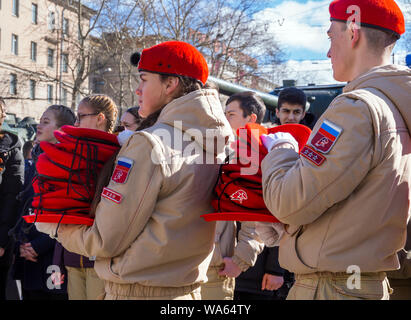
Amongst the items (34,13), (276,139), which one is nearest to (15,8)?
(34,13)

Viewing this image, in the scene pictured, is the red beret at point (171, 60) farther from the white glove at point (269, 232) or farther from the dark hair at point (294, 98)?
the dark hair at point (294, 98)

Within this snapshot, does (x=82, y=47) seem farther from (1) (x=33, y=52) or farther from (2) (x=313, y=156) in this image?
(2) (x=313, y=156)

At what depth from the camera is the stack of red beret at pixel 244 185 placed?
232 centimetres

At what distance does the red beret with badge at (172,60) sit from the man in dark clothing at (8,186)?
2.71 meters

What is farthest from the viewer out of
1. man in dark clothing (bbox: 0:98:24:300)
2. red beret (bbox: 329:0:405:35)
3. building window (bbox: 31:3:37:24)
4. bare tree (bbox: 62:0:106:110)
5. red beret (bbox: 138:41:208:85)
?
building window (bbox: 31:3:37:24)

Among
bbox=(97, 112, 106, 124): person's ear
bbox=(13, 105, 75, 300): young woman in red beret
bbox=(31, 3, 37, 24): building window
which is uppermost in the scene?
bbox=(31, 3, 37, 24): building window

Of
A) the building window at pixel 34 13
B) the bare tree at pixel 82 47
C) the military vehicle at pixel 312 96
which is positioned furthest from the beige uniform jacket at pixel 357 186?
the building window at pixel 34 13

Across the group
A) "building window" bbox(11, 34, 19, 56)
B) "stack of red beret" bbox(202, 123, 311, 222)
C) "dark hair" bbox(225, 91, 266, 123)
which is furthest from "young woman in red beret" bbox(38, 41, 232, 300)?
"building window" bbox(11, 34, 19, 56)

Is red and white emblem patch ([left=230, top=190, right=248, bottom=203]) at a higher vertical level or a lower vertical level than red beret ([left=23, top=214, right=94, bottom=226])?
higher

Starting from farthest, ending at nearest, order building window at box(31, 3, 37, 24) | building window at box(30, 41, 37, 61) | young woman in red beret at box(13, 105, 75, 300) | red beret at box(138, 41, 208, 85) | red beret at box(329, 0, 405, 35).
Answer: building window at box(30, 41, 37, 61)
building window at box(31, 3, 37, 24)
young woman in red beret at box(13, 105, 75, 300)
red beret at box(138, 41, 208, 85)
red beret at box(329, 0, 405, 35)

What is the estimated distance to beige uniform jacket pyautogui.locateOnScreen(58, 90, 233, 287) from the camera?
2.32m

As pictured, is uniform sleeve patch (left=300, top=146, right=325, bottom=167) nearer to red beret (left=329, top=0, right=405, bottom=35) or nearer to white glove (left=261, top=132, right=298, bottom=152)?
white glove (left=261, top=132, right=298, bottom=152)

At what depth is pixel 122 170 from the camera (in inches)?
91.8
